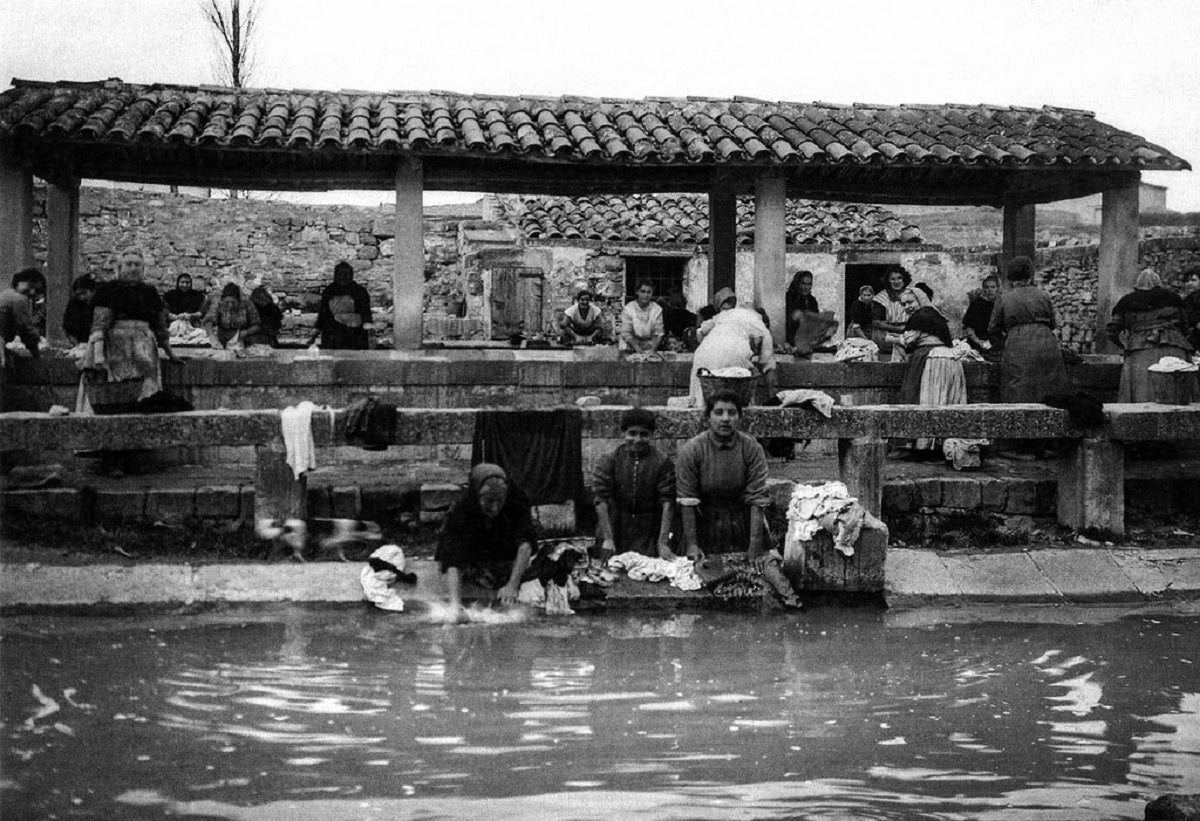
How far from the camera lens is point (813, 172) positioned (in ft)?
48.0

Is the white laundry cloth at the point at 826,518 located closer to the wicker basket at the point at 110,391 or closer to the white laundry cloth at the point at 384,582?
the white laundry cloth at the point at 384,582

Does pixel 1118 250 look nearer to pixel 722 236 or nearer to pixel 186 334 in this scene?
pixel 722 236

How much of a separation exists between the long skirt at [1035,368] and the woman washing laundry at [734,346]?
2.24 meters

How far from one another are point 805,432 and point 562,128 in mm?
5063

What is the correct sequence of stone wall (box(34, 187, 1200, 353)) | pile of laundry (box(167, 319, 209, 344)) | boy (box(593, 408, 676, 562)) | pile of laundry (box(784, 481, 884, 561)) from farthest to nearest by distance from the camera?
stone wall (box(34, 187, 1200, 353))
pile of laundry (box(167, 319, 209, 344))
boy (box(593, 408, 676, 562))
pile of laundry (box(784, 481, 884, 561))

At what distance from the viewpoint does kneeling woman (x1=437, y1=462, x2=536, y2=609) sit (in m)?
8.85

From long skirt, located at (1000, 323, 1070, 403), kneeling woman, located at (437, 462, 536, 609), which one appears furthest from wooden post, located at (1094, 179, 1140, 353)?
kneeling woman, located at (437, 462, 536, 609)

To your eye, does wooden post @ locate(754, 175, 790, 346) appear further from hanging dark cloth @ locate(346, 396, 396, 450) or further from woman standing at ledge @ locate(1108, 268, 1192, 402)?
hanging dark cloth @ locate(346, 396, 396, 450)

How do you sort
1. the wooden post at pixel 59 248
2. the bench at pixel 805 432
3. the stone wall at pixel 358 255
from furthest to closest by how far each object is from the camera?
the stone wall at pixel 358 255
the wooden post at pixel 59 248
the bench at pixel 805 432

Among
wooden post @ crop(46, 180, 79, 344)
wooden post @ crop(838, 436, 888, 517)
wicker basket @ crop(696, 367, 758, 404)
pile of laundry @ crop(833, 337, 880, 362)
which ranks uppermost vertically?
wooden post @ crop(46, 180, 79, 344)

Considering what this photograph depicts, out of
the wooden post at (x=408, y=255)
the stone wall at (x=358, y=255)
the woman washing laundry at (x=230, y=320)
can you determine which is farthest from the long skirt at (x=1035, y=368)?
the stone wall at (x=358, y=255)

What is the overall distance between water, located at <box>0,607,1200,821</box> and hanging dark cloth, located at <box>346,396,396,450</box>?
1452 millimetres

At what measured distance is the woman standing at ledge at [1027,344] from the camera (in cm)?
1216

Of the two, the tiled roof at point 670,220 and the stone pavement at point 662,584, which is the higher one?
the tiled roof at point 670,220
